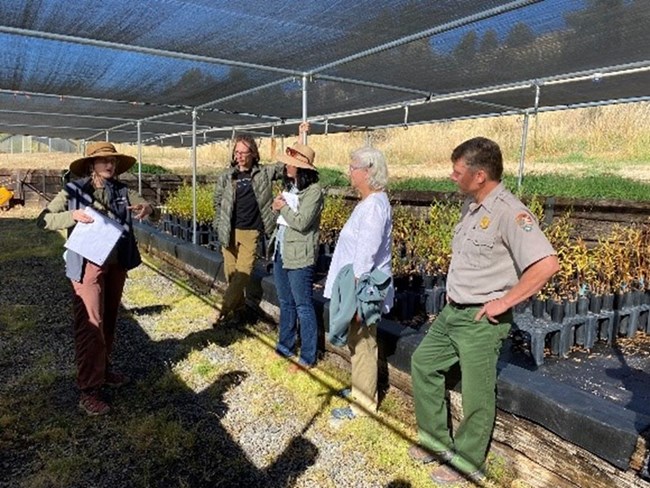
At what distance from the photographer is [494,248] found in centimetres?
219

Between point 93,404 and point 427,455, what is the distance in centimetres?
205

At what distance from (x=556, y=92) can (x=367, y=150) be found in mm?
3854

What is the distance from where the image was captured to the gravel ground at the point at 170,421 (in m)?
2.54

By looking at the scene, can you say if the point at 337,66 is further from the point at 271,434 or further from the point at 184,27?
the point at 271,434

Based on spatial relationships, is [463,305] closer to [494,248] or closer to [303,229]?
[494,248]

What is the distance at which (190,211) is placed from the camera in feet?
26.0

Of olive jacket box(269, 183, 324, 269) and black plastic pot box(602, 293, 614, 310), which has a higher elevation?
olive jacket box(269, 183, 324, 269)

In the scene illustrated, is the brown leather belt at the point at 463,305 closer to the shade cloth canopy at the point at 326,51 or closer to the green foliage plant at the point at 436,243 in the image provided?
the shade cloth canopy at the point at 326,51

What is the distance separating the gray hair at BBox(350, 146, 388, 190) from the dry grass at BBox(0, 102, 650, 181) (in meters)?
10.5

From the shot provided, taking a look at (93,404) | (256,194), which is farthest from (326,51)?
(93,404)

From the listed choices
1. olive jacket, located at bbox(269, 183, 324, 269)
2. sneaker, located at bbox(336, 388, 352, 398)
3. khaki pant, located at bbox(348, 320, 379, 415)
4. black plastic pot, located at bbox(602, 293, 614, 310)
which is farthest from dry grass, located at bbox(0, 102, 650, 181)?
khaki pant, located at bbox(348, 320, 379, 415)

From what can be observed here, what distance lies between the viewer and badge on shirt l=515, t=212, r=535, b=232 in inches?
80.3

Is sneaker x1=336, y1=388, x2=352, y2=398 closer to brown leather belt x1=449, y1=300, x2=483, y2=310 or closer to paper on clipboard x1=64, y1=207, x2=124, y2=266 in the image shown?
brown leather belt x1=449, y1=300, x2=483, y2=310

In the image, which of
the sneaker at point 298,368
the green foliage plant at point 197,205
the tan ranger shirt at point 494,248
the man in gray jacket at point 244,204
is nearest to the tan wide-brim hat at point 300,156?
the man in gray jacket at point 244,204
